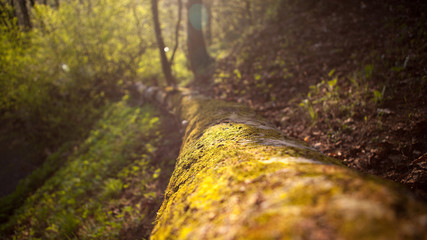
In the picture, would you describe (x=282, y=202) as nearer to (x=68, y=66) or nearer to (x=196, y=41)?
(x=196, y=41)

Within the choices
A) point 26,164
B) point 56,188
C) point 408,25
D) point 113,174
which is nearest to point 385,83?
point 408,25

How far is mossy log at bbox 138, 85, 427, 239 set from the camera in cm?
58

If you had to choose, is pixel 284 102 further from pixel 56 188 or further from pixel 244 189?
pixel 56 188

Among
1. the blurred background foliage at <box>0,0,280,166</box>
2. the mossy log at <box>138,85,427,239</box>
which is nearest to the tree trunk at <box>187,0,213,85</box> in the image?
the blurred background foliage at <box>0,0,280,166</box>

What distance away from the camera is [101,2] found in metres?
8.48

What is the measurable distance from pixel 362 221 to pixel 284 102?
3812 mm

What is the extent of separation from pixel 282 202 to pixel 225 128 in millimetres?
1356

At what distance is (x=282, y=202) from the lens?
0.78 meters

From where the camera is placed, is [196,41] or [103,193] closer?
[103,193]

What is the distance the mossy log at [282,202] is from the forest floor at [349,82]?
666 millimetres

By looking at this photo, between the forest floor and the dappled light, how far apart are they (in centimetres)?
3

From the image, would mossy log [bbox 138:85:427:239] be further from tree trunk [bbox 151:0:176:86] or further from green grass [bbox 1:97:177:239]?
tree trunk [bbox 151:0:176:86]

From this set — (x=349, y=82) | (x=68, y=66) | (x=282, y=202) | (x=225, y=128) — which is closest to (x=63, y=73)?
(x=68, y=66)

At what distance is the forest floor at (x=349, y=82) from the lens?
229 centimetres
